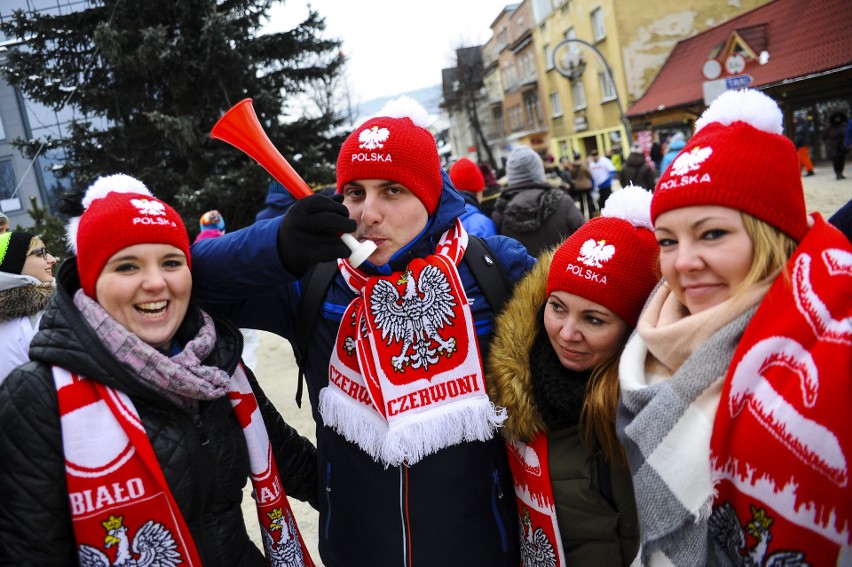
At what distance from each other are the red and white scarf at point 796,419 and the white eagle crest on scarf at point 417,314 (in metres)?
0.81

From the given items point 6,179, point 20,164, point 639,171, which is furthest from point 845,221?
point 6,179

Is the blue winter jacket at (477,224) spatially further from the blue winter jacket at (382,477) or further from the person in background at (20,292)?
the person in background at (20,292)

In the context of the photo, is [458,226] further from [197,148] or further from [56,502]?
[197,148]

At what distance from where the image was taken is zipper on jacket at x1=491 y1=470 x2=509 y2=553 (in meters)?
1.84

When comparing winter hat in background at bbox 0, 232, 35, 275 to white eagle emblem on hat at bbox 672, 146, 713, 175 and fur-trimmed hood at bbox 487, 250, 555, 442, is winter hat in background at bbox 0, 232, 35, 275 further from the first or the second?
white eagle emblem on hat at bbox 672, 146, 713, 175

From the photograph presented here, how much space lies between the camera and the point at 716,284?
4.50 feet

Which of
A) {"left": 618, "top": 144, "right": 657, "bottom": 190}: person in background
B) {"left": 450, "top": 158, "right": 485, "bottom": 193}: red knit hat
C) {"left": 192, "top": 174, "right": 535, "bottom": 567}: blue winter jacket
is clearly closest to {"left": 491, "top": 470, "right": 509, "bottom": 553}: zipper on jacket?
{"left": 192, "top": 174, "right": 535, "bottom": 567}: blue winter jacket

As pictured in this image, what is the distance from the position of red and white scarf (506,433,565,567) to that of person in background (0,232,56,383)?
2453 mm

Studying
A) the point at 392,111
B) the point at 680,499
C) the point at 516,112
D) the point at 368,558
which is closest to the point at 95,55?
the point at 392,111

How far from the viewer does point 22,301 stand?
3062 mm

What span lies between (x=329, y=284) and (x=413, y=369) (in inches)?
16.0

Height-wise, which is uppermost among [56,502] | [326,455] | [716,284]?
[716,284]

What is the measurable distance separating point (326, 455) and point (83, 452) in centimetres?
75

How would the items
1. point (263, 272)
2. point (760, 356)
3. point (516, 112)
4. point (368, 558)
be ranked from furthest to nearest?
point (516, 112), point (368, 558), point (263, 272), point (760, 356)
